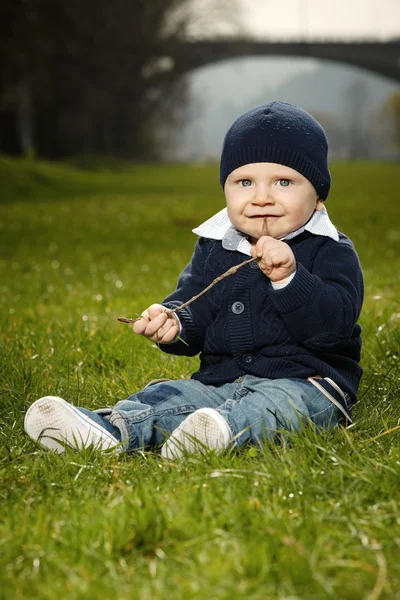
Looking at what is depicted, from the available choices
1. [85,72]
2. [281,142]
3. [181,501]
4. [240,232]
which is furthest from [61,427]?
[85,72]

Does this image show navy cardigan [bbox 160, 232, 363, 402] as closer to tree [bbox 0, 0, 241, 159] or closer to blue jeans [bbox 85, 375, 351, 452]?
blue jeans [bbox 85, 375, 351, 452]

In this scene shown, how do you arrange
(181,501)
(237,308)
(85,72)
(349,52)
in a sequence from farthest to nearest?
1. (349,52)
2. (85,72)
3. (237,308)
4. (181,501)

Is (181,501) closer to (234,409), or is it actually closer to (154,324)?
(234,409)

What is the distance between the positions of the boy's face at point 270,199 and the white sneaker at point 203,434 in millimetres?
698

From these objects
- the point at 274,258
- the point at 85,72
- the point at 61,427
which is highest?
the point at 85,72

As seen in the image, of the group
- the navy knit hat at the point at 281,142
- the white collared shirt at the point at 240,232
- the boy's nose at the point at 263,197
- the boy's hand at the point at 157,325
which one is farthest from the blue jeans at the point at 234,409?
the navy knit hat at the point at 281,142

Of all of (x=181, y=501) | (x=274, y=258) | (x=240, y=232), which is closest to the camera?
(x=181, y=501)

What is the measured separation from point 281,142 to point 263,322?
0.63m

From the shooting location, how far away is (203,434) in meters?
2.51

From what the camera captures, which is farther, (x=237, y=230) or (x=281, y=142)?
(x=237, y=230)

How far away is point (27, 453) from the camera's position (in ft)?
8.91

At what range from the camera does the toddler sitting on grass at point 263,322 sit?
265 centimetres

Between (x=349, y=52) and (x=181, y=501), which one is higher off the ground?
(x=349, y=52)

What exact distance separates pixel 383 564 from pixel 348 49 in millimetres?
73401
